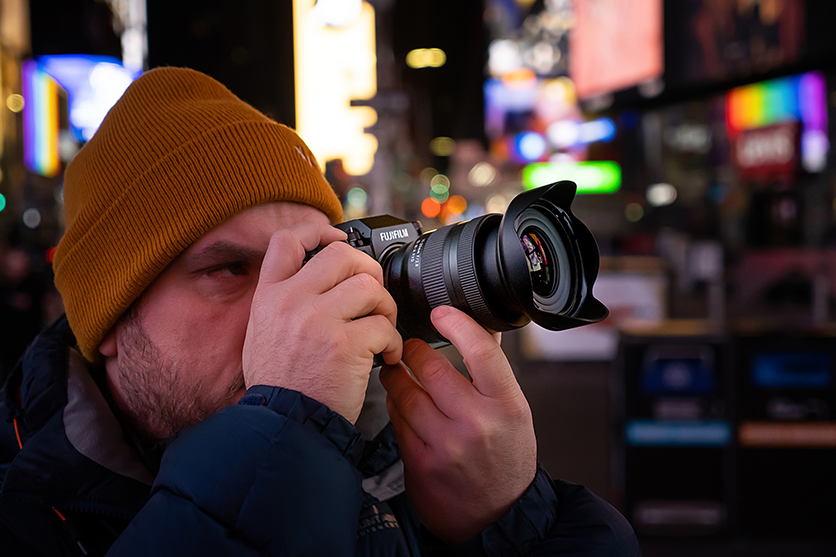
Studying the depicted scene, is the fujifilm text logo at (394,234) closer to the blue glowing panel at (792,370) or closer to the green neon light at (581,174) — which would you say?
the blue glowing panel at (792,370)

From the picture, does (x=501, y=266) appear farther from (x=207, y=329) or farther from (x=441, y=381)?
(x=207, y=329)

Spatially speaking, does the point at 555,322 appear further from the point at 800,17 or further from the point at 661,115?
the point at 661,115

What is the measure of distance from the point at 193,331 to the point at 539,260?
607 millimetres

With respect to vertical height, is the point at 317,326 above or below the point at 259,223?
below

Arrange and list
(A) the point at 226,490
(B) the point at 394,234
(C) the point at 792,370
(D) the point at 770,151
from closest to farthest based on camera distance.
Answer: (A) the point at 226,490 → (B) the point at 394,234 → (C) the point at 792,370 → (D) the point at 770,151

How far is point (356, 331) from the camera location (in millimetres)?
852

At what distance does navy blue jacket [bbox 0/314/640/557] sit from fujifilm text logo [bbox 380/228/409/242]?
0.38 m

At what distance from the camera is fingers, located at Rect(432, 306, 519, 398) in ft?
3.10

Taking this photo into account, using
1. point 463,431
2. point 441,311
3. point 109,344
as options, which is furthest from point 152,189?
point 463,431

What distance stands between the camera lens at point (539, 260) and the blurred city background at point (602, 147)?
71.4 inches

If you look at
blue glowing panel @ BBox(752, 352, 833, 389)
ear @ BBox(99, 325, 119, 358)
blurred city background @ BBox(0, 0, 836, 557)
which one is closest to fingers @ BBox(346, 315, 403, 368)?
ear @ BBox(99, 325, 119, 358)

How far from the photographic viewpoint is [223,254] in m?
1.04

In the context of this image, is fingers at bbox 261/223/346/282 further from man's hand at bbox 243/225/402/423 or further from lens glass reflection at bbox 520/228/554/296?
lens glass reflection at bbox 520/228/554/296

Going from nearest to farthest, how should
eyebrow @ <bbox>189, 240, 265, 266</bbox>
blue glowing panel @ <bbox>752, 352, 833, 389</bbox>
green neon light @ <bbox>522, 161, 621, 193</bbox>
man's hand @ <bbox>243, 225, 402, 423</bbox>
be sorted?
man's hand @ <bbox>243, 225, 402, 423</bbox> < eyebrow @ <bbox>189, 240, 265, 266</bbox> < blue glowing panel @ <bbox>752, 352, 833, 389</bbox> < green neon light @ <bbox>522, 161, 621, 193</bbox>
